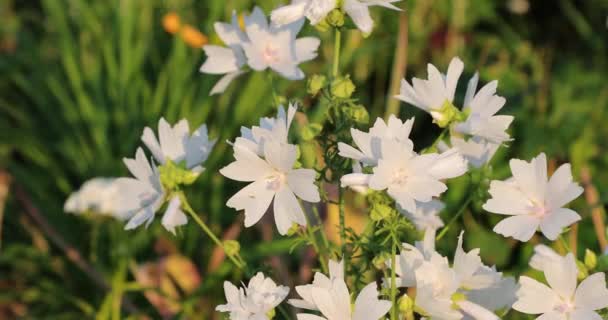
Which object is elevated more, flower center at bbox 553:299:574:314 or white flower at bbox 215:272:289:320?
white flower at bbox 215:272:289:320

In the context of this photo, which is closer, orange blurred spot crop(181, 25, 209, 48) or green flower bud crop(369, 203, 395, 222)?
green flower bud crop(369, 203, 395, 222)

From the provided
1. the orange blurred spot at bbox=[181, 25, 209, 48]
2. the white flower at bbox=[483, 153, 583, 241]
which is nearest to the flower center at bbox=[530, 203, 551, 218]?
the white flower at bbox=[483, 153, 583, 241]

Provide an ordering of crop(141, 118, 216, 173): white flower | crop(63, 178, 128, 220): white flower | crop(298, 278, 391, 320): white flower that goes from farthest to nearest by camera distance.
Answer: crop(63, 178, 128, 220): white flower < crop(141, 118, 216, 173): white flower < crop(298, 278, 391, 320): white flower

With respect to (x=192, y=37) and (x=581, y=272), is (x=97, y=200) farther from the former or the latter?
(x=581, y=272)

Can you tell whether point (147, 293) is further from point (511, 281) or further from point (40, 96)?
point (511, 281)

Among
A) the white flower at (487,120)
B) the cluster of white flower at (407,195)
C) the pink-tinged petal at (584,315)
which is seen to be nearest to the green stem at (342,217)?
the cluster of white flower at (407,195)

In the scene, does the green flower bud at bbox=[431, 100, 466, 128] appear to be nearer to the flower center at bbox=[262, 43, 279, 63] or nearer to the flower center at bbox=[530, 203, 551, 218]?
the flower center at bbox=[530, 203, 551, 218]

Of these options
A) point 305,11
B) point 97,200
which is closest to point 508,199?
point 305,11
